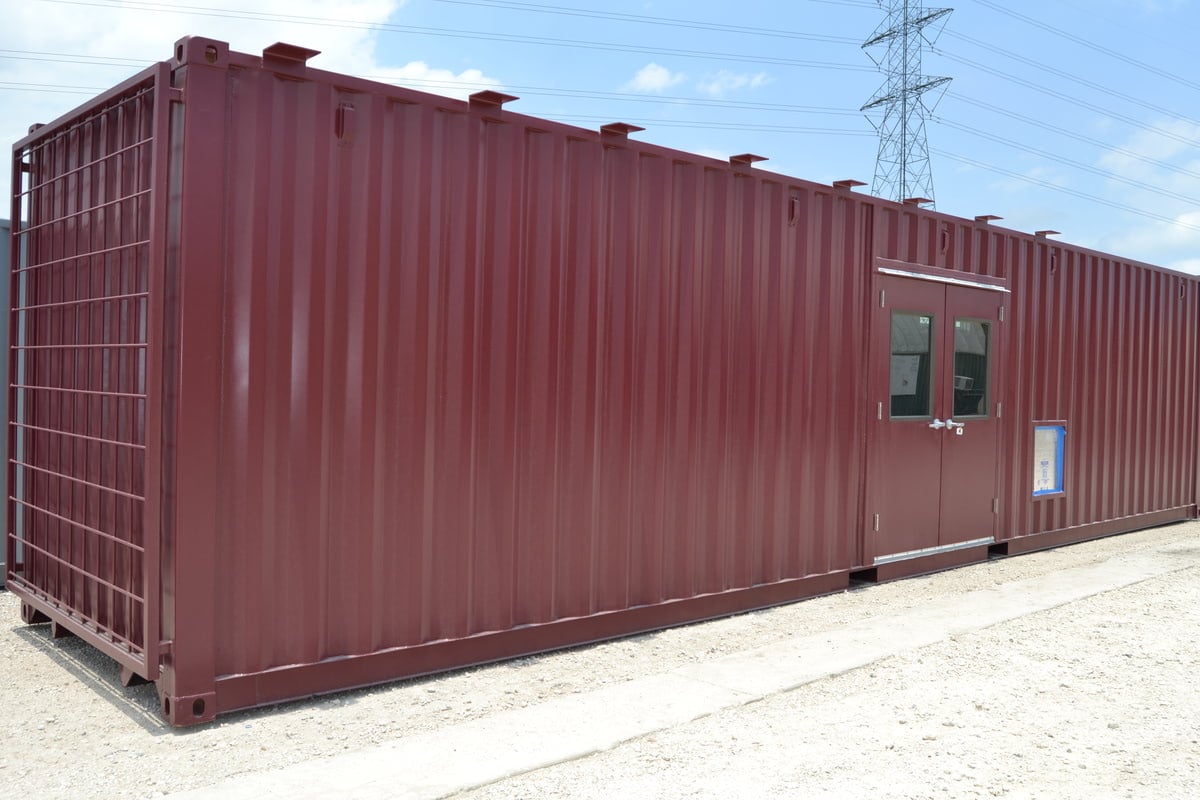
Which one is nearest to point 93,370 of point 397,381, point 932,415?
point 397,381

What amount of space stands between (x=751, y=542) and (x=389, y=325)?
3.02 meters

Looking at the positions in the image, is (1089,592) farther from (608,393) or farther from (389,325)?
(389,325)

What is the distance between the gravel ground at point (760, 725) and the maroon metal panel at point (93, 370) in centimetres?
36

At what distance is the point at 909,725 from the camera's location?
433 centimetres

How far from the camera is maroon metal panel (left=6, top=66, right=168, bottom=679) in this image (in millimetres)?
4281

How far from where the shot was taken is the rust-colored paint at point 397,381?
4.19 meters

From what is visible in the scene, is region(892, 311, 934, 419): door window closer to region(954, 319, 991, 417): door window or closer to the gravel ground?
region(954, 319, 991, 417): door window

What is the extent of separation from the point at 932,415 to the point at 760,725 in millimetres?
4367

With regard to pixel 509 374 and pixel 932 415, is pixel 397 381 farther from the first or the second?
pixel 932 415

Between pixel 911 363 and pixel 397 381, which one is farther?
pixel 911 363

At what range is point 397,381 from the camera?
15.6 feet

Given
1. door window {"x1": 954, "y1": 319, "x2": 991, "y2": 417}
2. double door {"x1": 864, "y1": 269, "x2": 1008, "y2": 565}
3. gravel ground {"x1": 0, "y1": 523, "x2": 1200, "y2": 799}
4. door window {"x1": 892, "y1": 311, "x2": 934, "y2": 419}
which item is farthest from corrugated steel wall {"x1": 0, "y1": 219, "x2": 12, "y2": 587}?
door window {"x1": 954, "y1": 319, "x2": 991, "y2": 417}

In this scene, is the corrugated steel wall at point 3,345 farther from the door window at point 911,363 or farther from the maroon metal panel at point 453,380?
the door window at point 911,363

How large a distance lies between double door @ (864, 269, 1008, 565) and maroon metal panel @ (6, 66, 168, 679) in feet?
16.6
